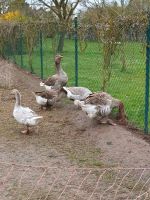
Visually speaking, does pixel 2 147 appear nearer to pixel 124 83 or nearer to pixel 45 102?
pixel 45 102

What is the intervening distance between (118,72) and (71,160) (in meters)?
6.57

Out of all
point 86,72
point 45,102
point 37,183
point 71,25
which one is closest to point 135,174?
point 37,183

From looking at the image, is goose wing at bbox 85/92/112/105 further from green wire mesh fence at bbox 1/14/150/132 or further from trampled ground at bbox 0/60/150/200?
green wire mesh fence at bbox 1/14/150/132

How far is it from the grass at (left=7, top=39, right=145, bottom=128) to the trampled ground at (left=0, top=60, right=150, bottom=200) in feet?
3.88

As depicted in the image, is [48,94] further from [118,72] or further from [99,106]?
[118,72]

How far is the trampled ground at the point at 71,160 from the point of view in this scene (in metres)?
5.91

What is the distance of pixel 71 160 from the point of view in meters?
7.34

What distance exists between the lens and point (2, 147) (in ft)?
27.0

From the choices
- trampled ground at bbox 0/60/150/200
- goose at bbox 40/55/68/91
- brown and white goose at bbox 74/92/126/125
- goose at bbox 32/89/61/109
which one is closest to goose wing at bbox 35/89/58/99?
goose at bbox 32/89/61/109

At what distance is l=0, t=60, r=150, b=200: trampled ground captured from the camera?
591 cm

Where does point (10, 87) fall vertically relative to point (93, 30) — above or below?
below

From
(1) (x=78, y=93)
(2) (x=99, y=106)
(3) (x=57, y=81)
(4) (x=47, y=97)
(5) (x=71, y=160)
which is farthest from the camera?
(3) (x=57, y=81)

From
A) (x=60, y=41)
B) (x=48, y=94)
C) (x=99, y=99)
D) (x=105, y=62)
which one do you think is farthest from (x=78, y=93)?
(x=60, y=41)

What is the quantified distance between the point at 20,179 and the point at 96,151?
1.82 metres
